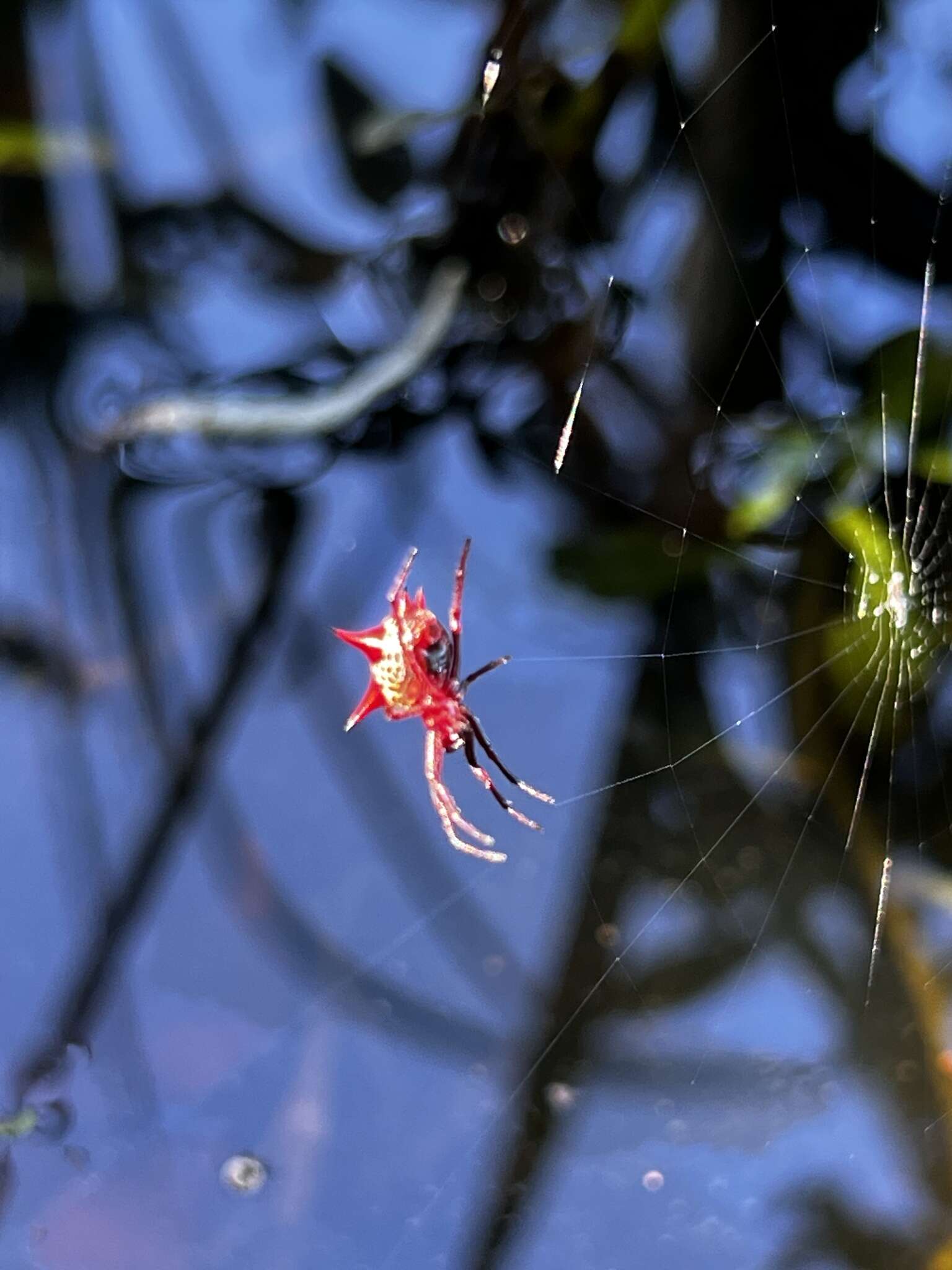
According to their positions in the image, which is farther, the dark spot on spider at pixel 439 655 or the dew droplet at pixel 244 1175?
the dew droplet at pixel 244 1175

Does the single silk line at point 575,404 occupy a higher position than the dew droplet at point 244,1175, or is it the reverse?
the single silk line at point 575,404

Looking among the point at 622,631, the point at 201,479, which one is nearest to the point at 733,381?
the point at 622,631

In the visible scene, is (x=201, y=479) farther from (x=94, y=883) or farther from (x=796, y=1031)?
(x=796, y=1031)

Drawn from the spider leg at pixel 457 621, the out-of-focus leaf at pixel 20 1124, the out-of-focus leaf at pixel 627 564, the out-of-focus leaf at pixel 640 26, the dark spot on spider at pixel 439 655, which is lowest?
the out-of-focus leaf at pixel 20 1124

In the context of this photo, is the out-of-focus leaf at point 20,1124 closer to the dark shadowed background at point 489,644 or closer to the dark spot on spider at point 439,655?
the dark shadowed background at point 489,644

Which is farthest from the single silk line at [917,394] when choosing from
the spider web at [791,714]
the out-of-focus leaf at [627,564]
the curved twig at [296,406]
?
the curved twig at [296,406]

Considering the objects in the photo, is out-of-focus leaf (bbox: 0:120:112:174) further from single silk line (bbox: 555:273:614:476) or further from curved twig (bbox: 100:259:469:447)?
single silk line (bbox: 555:273:614:476)
